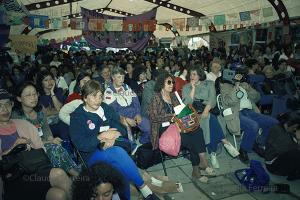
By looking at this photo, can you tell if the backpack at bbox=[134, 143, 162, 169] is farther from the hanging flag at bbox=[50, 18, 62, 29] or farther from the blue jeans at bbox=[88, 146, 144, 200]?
the hanging flag at bbox=[50, 18, 62, 29]

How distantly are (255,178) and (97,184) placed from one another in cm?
257

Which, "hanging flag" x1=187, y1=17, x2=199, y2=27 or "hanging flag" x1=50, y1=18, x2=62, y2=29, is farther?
"hanging flag" x1=187, y1=17, x2=199, y2=27

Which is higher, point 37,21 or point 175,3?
point 175,3

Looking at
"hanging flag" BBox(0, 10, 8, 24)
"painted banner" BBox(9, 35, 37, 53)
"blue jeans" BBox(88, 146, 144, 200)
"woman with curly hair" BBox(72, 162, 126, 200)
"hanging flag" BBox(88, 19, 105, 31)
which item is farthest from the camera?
"hanging flag" BBox(88, 19, 105, 31)

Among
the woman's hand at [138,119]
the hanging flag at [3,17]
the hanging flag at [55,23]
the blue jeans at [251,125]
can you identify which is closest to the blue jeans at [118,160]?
the woman's hand at [138,119]

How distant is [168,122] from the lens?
4168 millimetres

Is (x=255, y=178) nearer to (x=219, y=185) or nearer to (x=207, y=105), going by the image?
(x=219, y=185)

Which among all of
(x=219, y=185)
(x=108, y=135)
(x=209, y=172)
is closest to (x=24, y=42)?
(x=108, y=135)

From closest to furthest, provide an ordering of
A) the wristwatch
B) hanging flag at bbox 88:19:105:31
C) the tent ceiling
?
the wristwatch, hanging flag at bbox 88:19:105:31, the tent ceiling

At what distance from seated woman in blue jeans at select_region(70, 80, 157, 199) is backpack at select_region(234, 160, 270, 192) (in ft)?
4.87

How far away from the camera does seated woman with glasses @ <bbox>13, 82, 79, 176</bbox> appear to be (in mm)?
3234

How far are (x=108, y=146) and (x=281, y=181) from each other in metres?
2.77

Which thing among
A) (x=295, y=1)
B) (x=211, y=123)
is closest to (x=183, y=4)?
(x=295, y=1)

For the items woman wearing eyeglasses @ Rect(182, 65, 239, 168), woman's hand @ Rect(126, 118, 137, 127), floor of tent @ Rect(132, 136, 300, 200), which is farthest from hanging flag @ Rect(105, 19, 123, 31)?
floor of tent @ Rect(132, 136, 300, 200)
